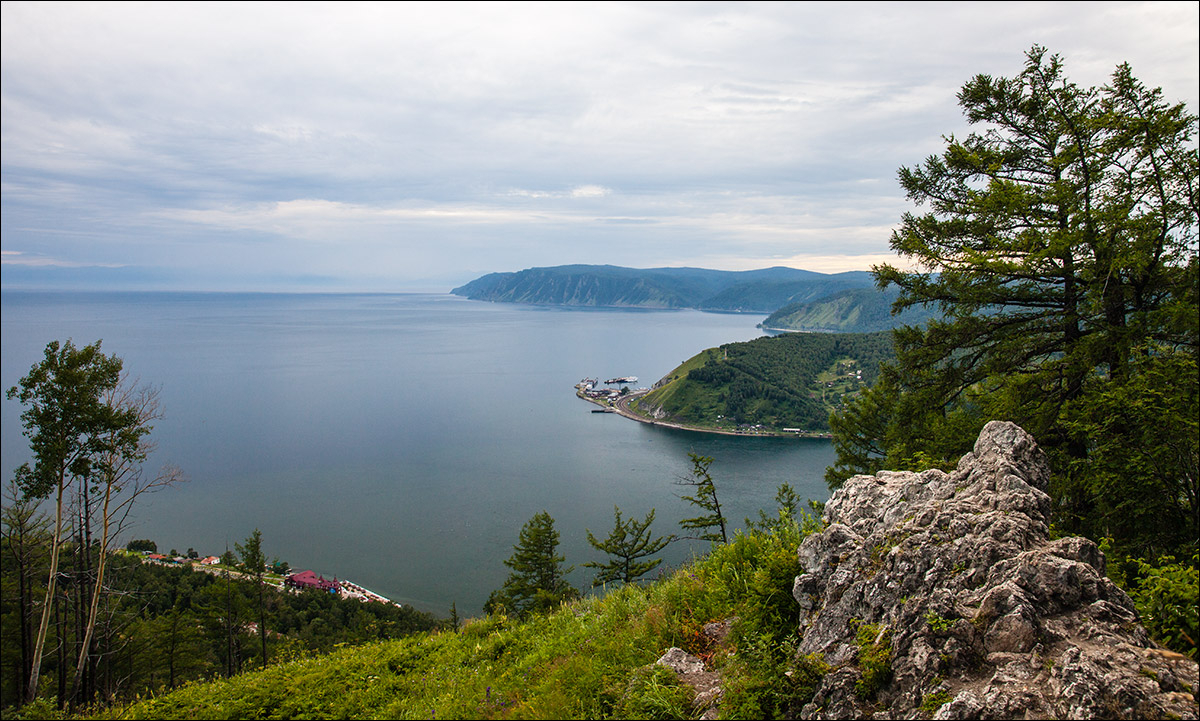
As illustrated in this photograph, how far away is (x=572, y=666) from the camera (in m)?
6.23

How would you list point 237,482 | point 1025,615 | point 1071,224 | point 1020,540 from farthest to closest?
point 237,482, point 1071,224, point 1020,540, point 1025,615

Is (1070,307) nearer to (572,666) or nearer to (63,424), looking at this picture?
(572,666)

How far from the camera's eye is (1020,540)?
15.5 ft

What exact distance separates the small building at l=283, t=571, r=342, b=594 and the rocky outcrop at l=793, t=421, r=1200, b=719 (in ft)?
145

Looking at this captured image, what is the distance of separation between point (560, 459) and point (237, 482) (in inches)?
1623

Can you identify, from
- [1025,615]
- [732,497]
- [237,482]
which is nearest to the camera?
[1025,615]

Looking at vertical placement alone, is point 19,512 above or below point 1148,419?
below

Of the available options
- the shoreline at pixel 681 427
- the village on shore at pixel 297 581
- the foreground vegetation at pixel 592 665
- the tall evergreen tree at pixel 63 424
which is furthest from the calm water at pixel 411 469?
the tall evergreen tree at pixel 63 424

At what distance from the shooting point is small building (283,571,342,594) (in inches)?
1640

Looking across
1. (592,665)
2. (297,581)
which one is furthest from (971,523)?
(297,581)

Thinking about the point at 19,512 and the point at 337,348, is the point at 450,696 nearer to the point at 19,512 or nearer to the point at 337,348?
the point at 19,512

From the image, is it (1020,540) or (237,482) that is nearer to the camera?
(1020,540)

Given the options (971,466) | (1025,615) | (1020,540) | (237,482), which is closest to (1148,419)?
(971,466)

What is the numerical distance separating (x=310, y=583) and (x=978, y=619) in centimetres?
4886
